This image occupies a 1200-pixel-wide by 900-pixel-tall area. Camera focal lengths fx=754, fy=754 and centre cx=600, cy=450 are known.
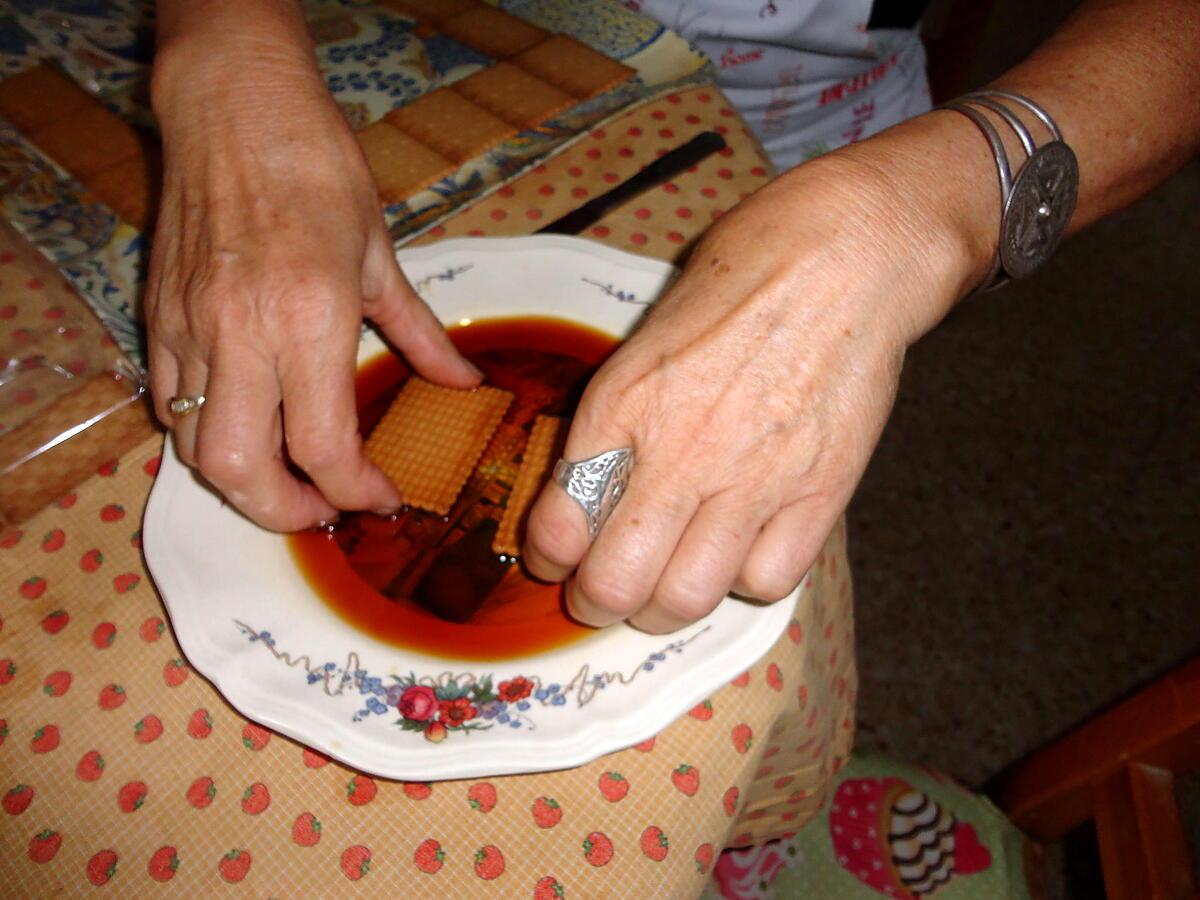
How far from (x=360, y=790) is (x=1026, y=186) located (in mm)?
743

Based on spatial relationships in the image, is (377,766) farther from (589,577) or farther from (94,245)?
(94,245)

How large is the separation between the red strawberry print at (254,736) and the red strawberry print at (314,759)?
4 centimetres

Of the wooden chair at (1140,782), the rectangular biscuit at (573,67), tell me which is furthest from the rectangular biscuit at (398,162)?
the wooden chair at (1140,782)

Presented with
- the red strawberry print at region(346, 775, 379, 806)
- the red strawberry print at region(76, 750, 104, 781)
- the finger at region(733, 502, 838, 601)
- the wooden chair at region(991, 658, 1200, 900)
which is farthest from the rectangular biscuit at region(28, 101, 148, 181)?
the wooden chair at region(991, 658, 1200, 900)

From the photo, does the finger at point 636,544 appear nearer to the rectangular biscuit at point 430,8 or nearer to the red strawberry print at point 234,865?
the red strawberry print at point 234,865

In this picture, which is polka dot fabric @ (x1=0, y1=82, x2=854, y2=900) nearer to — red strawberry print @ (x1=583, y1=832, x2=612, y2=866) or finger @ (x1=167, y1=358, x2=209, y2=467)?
red strawberry print @ (x1=583, y1=832, x2=612, y2=866)

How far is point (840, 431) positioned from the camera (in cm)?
57

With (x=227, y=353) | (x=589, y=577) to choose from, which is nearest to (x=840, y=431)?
(x=589, y=577)

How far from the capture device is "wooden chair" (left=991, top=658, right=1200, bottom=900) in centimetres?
76

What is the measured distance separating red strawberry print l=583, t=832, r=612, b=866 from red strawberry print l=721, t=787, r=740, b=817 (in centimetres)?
9

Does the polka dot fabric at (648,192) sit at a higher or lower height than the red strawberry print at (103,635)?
higher

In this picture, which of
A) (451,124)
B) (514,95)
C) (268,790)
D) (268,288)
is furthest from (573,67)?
(268,790)

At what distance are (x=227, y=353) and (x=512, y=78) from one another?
0.66 metres

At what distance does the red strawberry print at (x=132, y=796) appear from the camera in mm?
573
